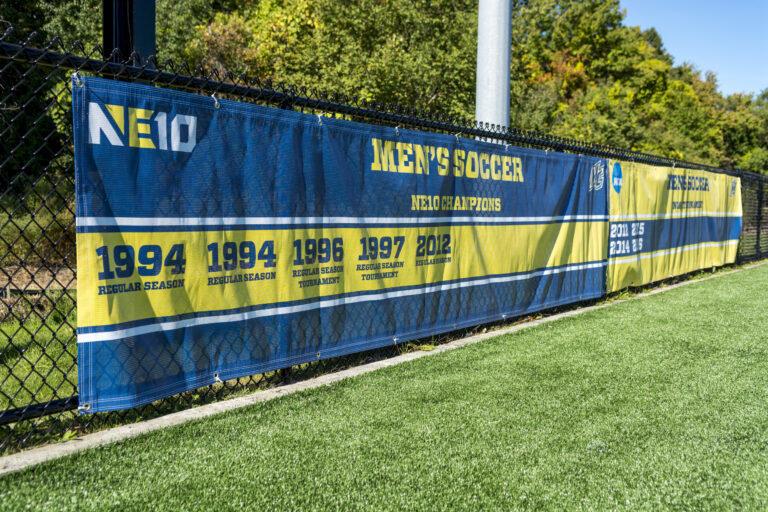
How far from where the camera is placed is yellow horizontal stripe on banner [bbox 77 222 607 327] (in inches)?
123

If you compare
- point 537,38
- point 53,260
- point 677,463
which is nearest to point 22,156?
point 53,260

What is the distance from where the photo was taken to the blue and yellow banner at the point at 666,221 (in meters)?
8.31

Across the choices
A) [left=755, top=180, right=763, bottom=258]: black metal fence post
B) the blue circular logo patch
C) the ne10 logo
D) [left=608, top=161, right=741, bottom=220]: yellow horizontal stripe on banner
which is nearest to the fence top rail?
the ne10 logo

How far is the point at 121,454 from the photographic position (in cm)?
298

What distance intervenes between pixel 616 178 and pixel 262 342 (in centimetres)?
630

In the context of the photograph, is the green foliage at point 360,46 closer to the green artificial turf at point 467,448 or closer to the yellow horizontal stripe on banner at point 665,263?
the yellow horizontal stripe on banner at point 665,263

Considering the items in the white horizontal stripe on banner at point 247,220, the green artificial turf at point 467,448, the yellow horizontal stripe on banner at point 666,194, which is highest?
the yellow horizontal stripe on banner at point 666,194

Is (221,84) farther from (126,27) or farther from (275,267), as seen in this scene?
(275,267)

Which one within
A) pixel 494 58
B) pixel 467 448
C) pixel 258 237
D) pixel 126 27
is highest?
pixel 494 58

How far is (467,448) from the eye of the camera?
10.2 ft

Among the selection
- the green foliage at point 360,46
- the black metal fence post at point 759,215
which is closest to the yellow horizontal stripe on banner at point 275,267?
the green foliage at point 360,46

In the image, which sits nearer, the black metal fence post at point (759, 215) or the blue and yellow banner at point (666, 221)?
the blue and yellow banner at point (666, 221)

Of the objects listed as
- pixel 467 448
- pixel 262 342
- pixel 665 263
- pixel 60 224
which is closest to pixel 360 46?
pixel 665 263

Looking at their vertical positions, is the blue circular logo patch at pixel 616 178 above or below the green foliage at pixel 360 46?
below
